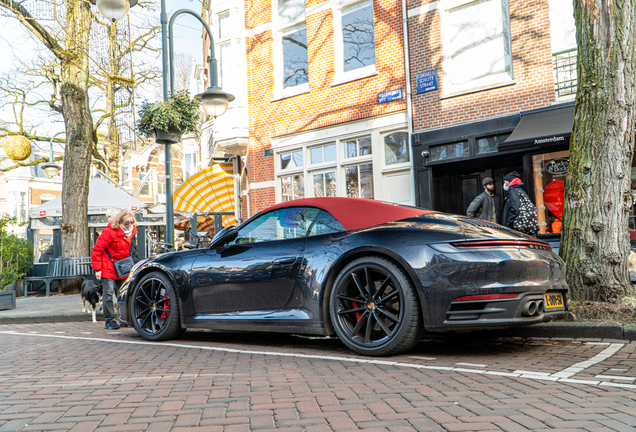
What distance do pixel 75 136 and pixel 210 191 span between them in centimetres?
700

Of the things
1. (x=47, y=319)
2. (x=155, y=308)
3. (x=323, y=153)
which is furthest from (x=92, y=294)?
(x=323, y=153)

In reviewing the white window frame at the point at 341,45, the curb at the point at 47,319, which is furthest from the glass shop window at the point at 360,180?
the curb at the point at 47,319

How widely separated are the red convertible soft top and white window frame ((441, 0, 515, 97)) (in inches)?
299

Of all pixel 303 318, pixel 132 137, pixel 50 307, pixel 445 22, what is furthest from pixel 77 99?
pixel 303 318

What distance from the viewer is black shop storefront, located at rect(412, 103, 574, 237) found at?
10492mm

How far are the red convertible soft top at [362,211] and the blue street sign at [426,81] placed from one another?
8025 millimetres

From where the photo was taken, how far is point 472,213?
31.7 feet

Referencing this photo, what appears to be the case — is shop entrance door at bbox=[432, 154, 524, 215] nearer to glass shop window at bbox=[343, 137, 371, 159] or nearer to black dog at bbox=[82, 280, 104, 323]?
glass shop window at bbox=[343, 137, 371, 159]

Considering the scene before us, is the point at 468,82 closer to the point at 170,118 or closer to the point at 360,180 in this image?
the point at 360,180

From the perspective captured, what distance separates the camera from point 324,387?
3508 mm

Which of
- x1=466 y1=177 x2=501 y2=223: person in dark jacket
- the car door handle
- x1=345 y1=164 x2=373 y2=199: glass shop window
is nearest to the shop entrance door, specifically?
x1=345 y1=164 x2=373 y2=199: glass shop window

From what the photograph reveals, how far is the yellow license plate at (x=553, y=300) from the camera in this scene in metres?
4.30

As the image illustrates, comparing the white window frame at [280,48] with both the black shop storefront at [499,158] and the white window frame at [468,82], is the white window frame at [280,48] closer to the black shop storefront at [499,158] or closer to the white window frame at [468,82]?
the white window frame at [468,82]

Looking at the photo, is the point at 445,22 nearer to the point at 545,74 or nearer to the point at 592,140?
the point at 545,74
